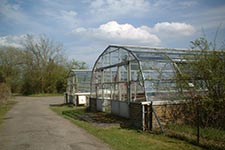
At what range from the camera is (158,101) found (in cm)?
1162

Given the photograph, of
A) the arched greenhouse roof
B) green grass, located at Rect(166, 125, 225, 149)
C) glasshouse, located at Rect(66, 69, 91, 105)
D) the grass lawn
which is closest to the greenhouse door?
the arched greenhouse roof

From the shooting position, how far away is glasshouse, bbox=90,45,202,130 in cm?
1176

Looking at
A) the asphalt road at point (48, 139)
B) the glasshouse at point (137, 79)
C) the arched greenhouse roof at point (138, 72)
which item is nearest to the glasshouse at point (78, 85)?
the glasshouse at point (137, 79)

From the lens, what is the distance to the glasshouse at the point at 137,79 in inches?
463

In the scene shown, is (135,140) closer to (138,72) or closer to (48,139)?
(48,139)

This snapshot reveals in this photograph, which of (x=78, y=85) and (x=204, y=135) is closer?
(x=204, y=135)

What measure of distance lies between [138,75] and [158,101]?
6.87ft

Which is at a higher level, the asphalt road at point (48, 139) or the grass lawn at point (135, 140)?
the grass lawn at point (135, 140)

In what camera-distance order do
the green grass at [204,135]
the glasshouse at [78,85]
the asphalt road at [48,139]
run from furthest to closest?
1. the glasshouse at [78,85]
2. the asphalt road at [48,139]
3. the green grass at [204,135]

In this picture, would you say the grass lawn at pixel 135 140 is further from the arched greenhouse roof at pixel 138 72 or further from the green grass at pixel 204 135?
the arched greenhouse roof at pixel 138 72

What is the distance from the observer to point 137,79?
13219 mm

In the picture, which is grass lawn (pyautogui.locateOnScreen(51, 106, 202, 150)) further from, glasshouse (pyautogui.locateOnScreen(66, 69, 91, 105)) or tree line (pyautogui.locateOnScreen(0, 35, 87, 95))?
tree line (pyautogui.locateOnScreen(0, 35, 87, 95))

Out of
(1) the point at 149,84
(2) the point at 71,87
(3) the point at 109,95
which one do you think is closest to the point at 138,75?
(1) the point at 149,84

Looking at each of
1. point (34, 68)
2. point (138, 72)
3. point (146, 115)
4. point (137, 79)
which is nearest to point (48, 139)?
point (146, 115)
